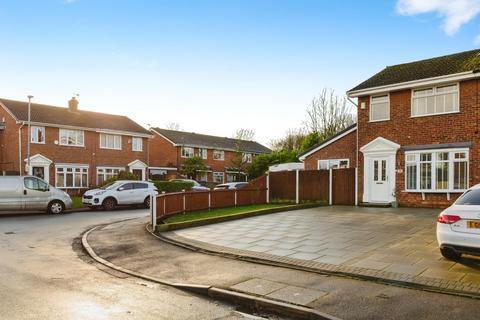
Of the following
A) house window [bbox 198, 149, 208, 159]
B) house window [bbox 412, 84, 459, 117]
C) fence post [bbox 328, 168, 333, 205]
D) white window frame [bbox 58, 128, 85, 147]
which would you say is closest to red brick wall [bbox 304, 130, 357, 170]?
fence post [bbox 328, 168, 333, 205]

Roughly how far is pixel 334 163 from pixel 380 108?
477 cm

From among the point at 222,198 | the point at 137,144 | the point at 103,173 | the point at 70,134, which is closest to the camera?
the point at 222,198

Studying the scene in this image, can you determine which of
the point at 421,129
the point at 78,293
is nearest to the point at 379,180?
the point at 421,129

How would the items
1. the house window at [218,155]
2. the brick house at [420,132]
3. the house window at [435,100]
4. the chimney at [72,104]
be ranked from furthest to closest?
the house window at [218,155] → the chimney at [72,104] → the house window at [435,100] → the brick house at [420,132]

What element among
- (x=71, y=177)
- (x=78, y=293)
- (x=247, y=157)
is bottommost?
(x=78, y=293)

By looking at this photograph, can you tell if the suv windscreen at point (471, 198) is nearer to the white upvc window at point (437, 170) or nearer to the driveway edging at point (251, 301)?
the driveway edging at point (251, 301)

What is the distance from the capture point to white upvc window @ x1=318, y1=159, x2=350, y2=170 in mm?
22794

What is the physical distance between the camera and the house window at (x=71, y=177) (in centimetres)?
3303

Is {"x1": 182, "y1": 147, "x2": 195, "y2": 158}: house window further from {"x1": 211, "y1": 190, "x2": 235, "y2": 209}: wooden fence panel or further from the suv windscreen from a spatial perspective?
the suv windscreen

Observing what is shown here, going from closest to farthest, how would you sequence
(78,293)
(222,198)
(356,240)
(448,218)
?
(78,293)
(448,218)
(356,240)
(222,198)

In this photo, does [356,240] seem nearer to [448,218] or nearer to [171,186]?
[448,218]

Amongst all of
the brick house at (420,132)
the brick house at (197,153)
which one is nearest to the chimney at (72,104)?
the brick house at (197,153)

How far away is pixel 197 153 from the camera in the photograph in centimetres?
4931

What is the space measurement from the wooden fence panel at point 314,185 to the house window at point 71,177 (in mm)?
20655
